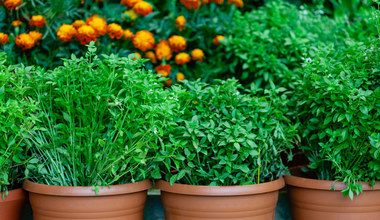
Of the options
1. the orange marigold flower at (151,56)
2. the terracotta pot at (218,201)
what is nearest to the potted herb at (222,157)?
the terracotta pot at (218,201)

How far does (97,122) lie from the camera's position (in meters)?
1.72

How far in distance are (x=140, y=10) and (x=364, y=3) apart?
1557 millimetres

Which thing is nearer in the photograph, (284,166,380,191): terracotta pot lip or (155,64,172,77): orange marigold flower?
(284,166,380,191): terracotta pot lip

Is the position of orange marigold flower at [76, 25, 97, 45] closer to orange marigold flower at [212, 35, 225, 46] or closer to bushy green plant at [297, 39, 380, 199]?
orange marigold flower at [212, 35, 225, 46]

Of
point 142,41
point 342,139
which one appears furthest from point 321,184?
point 142,41

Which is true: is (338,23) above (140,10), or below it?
below

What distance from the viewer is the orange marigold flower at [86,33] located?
2.17 meters

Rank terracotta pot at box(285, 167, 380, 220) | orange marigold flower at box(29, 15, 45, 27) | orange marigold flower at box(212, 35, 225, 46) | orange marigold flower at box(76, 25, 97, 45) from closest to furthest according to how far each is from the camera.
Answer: terracotta pot at box(285, 167, 380, 220), orange marigold flower at box(76, 25, 97, 45), orange marigold flower at box(29, 15, 45, 27), orange marigold flower at box(212, 35, 225, 46)

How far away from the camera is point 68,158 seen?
1668 mm

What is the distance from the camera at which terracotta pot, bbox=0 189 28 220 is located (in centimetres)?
167

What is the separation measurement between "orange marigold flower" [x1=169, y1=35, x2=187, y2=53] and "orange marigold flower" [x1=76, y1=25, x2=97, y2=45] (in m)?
0.43

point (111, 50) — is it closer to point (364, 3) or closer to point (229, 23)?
point (229, 23)

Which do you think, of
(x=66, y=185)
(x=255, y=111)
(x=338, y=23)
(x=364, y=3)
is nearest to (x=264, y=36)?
(x=338, y=23)

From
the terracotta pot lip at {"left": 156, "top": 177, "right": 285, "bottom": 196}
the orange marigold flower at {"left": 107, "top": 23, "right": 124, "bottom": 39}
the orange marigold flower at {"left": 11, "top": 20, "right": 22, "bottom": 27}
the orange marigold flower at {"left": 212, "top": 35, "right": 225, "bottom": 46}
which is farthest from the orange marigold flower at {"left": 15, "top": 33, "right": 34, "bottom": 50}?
the terracotta pot lip at {"left": 156, "top": 177, "right": 285, "bottom": 196}
